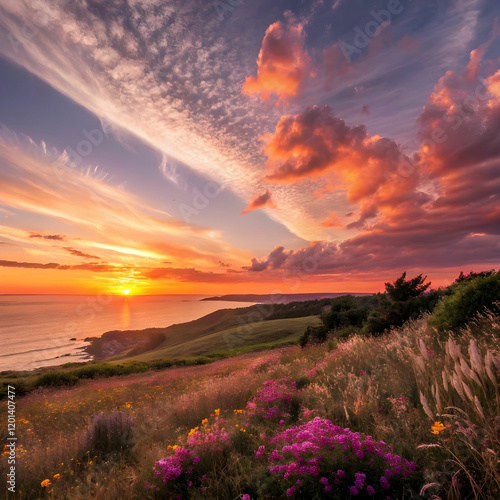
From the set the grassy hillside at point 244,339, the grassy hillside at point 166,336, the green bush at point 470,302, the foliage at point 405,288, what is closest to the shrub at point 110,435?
the green bush at point 470,302

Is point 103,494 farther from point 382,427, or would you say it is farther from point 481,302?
point 481,302

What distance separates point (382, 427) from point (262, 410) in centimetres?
296

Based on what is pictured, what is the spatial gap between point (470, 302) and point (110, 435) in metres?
10.5

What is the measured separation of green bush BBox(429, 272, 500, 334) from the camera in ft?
26.7

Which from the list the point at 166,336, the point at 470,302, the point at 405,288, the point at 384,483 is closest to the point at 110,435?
Answer: the point at 384,483

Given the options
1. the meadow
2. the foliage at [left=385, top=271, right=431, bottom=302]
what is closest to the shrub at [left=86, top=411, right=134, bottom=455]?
the meadow

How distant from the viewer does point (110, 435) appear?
6105mm

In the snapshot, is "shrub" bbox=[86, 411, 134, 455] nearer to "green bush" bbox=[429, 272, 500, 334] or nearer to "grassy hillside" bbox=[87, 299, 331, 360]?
"green bush" bbox=[429, 272, 500, 334]

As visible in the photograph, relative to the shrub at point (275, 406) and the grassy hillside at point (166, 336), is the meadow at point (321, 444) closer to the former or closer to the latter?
the shrub at point (275, 406)

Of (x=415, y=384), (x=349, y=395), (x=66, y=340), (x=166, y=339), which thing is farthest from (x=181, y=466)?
(x=66, y=340)

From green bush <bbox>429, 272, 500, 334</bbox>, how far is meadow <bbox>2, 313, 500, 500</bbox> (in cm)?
60

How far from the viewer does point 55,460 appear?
5.42 meters

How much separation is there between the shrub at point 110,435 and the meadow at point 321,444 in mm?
22

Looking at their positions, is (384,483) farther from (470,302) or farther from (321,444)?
(470,302)
